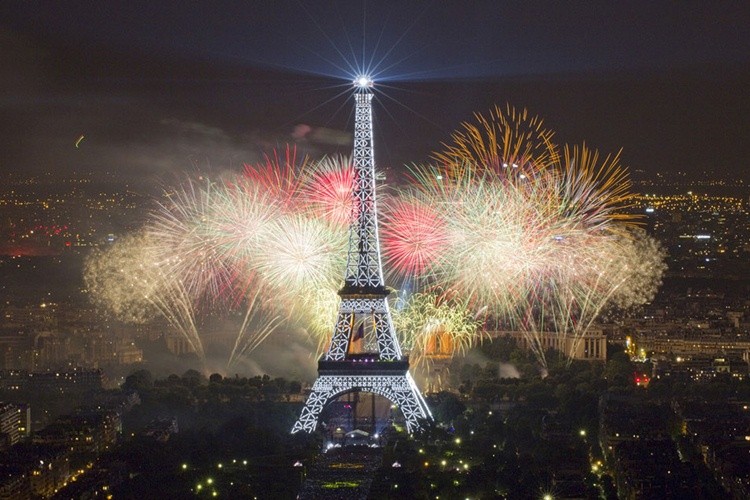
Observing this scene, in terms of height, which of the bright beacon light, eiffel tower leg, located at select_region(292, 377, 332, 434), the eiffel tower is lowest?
eiffel tower leg, located at select_region(292, 377, 332, 434)

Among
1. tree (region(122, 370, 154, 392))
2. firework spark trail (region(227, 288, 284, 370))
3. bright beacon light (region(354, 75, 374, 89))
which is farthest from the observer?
firework spark trail (region(227, 288, 284, 370))

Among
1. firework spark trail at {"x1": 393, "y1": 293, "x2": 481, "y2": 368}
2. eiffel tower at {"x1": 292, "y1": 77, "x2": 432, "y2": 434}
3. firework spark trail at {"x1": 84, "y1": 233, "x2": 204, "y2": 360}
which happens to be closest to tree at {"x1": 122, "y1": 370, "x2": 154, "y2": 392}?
firework spark trail at {"x1": 84, "y1": 233, "x2": 204, "y2": 360}

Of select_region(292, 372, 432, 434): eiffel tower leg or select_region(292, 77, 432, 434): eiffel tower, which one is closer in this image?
select_region(292, 77, 432, 434): eiffel tower

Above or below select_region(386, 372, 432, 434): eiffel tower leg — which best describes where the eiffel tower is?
above

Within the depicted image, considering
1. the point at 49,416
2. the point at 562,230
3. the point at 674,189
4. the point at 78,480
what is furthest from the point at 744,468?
the point at 674,189

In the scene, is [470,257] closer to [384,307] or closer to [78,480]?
[384,307]

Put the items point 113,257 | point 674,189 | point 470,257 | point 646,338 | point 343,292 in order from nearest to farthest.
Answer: point 343,292 → point 470,257 → point 113,257 → point 646,338 → point 674,189

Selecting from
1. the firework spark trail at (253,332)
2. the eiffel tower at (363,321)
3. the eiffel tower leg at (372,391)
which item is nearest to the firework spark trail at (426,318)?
the eiffel tower at (363,321)

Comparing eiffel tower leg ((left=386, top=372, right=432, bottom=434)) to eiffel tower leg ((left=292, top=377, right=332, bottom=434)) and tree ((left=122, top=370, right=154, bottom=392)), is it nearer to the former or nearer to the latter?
eiffel tower leg ((left=292, top=377, right=332, bottom=434))
